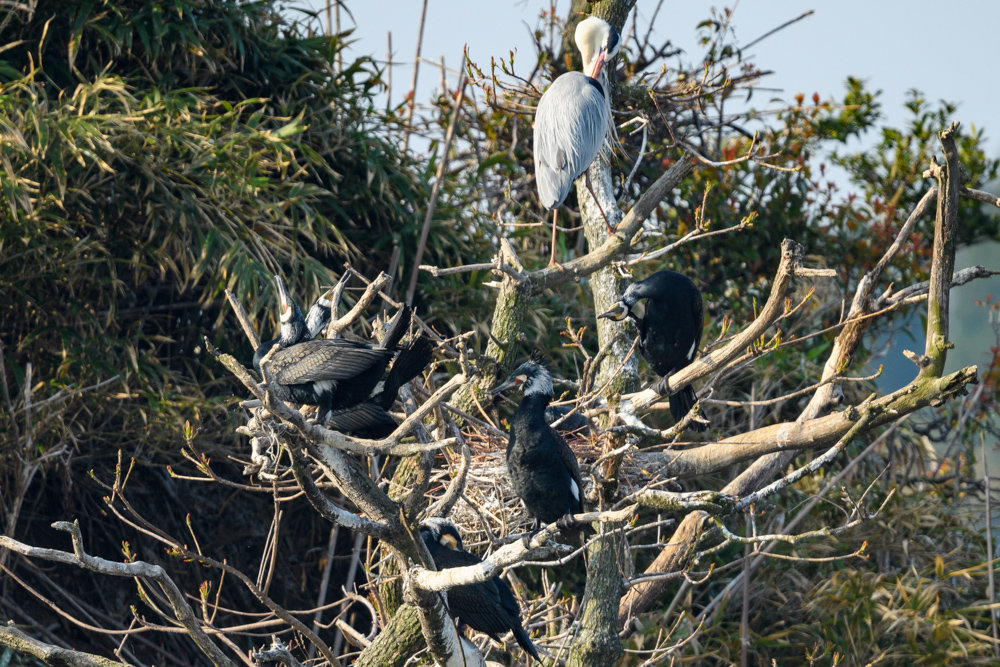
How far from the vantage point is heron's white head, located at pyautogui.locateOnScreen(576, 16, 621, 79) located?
356 cm

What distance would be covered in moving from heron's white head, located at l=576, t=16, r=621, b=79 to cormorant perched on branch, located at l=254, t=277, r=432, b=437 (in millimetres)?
1676

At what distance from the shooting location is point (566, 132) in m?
3.28

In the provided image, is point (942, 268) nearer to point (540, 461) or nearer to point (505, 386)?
point (540, 461)

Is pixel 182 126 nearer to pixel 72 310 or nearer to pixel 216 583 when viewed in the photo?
→ pixel 72 310

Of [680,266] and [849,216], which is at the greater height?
[849,216]

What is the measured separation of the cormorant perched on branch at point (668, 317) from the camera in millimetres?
3051

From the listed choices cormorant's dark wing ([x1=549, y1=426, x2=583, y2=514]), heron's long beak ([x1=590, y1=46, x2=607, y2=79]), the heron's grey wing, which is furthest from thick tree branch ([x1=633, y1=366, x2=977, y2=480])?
heron's long beak ([x1=590, y1=46, x2=607, y2=79])

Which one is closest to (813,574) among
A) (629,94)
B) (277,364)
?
(629,94)

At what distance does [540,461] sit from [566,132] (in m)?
1.32

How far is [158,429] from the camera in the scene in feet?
12.0

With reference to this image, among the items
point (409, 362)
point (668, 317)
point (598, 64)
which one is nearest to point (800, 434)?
point (668, 317)

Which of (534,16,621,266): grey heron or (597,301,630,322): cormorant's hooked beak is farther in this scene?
(534,16,621,266): grey heron

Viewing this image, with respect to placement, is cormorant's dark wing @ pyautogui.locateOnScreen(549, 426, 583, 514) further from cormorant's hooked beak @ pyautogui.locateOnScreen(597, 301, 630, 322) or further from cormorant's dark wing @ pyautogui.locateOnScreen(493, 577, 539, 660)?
cormorant's hooked beak @ pyautogui.locateOnScreen(597, 301, 630, 322)

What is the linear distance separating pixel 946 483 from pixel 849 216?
1.63 m
